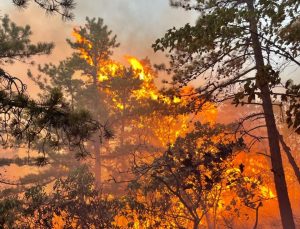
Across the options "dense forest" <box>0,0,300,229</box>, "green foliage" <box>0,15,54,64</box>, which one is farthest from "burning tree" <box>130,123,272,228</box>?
"green foliage" <box>0,15,54,64</box>

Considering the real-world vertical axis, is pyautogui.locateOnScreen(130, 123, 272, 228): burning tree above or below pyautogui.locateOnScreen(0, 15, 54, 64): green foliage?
below

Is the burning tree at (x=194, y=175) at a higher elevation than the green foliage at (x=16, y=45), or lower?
lower

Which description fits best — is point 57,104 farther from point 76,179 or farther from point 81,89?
point 81,89

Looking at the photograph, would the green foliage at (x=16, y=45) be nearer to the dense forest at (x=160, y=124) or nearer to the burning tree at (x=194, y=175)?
the dense forest at (x=160, y=124)

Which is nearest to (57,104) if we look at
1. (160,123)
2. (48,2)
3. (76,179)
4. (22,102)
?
(22,102)

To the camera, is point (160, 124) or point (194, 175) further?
point (160, 124)

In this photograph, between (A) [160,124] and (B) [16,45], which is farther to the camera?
(A) [160,124]

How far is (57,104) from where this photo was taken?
562 cm

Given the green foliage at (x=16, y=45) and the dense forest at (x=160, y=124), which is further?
the green foliage at (x=16, y=45)

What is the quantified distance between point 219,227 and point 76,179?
16.1 m

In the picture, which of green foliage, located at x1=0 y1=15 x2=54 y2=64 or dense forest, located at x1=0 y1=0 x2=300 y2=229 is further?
green foliage, located at x1=0 y1=15 x2=54 y2=64

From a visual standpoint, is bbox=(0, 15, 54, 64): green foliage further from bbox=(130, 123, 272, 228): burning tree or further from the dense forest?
bbox=(130, 123, 272, 228): burning tree

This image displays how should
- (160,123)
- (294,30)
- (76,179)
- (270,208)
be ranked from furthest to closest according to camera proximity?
(270,208)
(160,123)
(76,179)
(294,30)

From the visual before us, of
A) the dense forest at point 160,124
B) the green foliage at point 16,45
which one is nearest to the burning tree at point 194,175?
the dense forest at point 160,124
